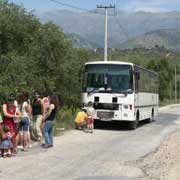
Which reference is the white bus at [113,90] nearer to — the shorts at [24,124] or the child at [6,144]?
the shorts at [24,124]

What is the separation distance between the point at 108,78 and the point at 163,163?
12.7 metres

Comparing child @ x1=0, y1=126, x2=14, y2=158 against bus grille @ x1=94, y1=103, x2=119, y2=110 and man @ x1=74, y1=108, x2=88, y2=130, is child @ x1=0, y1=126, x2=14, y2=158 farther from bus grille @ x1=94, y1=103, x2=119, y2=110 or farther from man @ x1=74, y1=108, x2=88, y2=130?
bus grille @ x1=94, y1=103, x2=119, y2=110

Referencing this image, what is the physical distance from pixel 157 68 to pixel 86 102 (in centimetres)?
7468

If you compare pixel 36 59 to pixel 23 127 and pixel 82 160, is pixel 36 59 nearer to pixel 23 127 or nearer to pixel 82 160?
pixel 23 127

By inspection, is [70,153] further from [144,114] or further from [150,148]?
[144,114]

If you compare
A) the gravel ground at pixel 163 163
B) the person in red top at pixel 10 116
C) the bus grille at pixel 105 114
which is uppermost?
the person in red top at pixel 10 116

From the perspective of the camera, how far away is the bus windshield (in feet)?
90.9

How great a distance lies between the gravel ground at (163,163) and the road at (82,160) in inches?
8.9

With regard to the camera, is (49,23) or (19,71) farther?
(49,23)

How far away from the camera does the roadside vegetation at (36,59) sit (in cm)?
2405

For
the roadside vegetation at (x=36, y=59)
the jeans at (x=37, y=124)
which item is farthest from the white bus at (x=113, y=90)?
the jeans at (x=37, y=124)

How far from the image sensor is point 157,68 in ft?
333

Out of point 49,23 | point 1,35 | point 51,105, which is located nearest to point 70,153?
point 51,105

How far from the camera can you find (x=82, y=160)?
15492 millimetres
